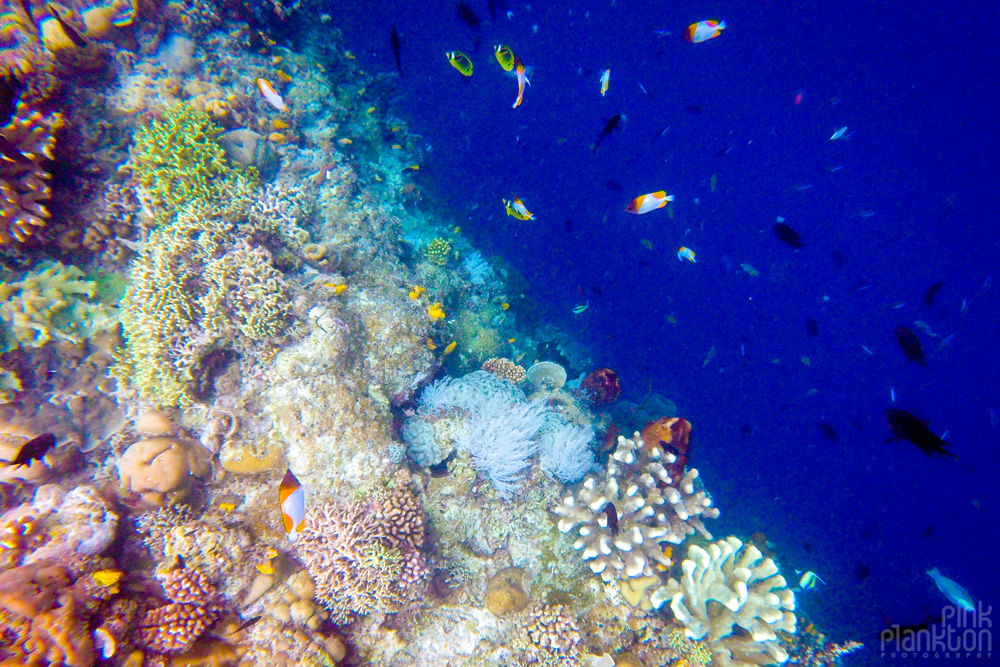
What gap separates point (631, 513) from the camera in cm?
471

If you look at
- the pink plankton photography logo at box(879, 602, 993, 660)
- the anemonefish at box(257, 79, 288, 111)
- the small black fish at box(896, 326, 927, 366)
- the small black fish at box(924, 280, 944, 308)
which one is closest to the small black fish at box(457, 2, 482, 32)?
the anemonefish at box(257, 79, 288, 111)

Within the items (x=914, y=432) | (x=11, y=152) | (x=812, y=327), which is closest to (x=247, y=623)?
(x=11, y=152)

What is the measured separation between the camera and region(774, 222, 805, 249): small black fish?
6.54 metres

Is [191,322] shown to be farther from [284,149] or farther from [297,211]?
[284,149]

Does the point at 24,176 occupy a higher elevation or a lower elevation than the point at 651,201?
lower

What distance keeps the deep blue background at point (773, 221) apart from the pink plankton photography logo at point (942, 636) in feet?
5.36

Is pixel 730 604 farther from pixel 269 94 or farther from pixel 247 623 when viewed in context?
pixel 269 94

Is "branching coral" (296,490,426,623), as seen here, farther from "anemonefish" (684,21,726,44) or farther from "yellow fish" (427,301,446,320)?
"anemonefish" (684,21,726,44)

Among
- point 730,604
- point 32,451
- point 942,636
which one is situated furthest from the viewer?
point 942,636

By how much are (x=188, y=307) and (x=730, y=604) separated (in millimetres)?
7424

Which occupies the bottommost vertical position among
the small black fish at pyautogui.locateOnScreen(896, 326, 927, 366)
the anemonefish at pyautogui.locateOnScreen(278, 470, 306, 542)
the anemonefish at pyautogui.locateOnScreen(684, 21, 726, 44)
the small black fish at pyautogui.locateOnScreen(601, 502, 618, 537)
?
the anemonefish at pyautogui.locateOnScreen(278, 470, 306, 542)

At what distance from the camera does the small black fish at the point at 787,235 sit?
654cm

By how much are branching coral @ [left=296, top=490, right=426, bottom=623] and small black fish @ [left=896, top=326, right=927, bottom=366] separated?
784 cm

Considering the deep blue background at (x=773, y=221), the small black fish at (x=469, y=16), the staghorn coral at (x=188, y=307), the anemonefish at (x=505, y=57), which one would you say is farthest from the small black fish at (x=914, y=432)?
the deep blue background at (x=773, y=221)
